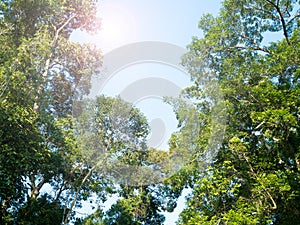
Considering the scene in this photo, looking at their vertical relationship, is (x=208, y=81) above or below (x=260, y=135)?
above

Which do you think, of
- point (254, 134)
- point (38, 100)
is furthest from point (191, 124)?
point (38, 100)

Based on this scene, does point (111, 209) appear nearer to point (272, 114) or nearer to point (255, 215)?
point (255, 215)

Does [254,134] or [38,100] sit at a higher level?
[38,100]

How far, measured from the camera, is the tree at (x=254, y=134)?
9.00 metres

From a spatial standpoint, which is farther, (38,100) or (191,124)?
(191,124)

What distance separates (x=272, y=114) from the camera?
916 centimetres

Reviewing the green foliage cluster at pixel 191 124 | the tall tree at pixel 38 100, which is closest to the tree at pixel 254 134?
the green foliage cluster at pixel 191 124

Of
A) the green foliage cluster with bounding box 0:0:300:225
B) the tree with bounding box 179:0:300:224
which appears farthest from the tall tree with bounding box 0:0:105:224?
the tree with bounding box 179:0:300:224

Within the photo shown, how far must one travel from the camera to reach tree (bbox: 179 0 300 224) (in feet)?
29.5

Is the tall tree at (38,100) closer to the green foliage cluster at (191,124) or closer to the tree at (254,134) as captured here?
the green foliage cluster at (191,124)

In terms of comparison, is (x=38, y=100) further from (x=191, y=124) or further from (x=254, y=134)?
(x=254, y=134)

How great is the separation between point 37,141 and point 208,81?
24.1 feet

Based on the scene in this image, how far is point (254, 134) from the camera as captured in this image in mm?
11109

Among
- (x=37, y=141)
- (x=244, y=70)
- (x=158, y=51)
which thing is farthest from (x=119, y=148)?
(x=244, y=70)
